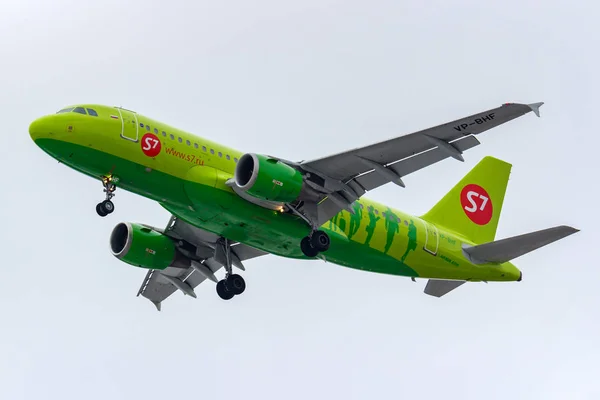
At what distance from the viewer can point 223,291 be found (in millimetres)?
43812

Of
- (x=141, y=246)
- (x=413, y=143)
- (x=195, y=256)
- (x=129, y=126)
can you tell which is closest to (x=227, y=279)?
(x=195, y=256)

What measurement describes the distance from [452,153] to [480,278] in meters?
8.56

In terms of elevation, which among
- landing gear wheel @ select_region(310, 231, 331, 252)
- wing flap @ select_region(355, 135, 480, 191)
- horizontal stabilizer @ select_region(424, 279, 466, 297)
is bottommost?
horizontal stabilizer @ select_region(424, 279, 466, 297)

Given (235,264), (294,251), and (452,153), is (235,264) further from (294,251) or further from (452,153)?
(452,153)

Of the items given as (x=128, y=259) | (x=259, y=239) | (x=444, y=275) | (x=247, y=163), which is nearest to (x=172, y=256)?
(x=128, y=259)

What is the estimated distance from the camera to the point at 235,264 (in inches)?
1796

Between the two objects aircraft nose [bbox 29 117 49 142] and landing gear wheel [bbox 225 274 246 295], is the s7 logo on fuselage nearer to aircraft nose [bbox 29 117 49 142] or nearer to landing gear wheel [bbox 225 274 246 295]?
aircraft nose [bbox 29 117 49 142]

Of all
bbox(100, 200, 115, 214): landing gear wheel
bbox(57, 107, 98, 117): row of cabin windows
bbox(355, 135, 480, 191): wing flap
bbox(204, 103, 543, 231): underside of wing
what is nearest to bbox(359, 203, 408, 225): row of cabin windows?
bbox(204, 103, 543, 231): underside of wing

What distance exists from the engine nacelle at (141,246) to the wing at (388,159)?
7316 mm

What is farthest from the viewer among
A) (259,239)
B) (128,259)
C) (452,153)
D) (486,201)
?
(486,201)

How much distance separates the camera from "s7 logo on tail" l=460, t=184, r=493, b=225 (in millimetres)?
47344

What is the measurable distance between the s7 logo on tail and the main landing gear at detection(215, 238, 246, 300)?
33.4 feet

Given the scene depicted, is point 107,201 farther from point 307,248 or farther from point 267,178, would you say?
point 307,248

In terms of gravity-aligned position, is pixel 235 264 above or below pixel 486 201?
below
